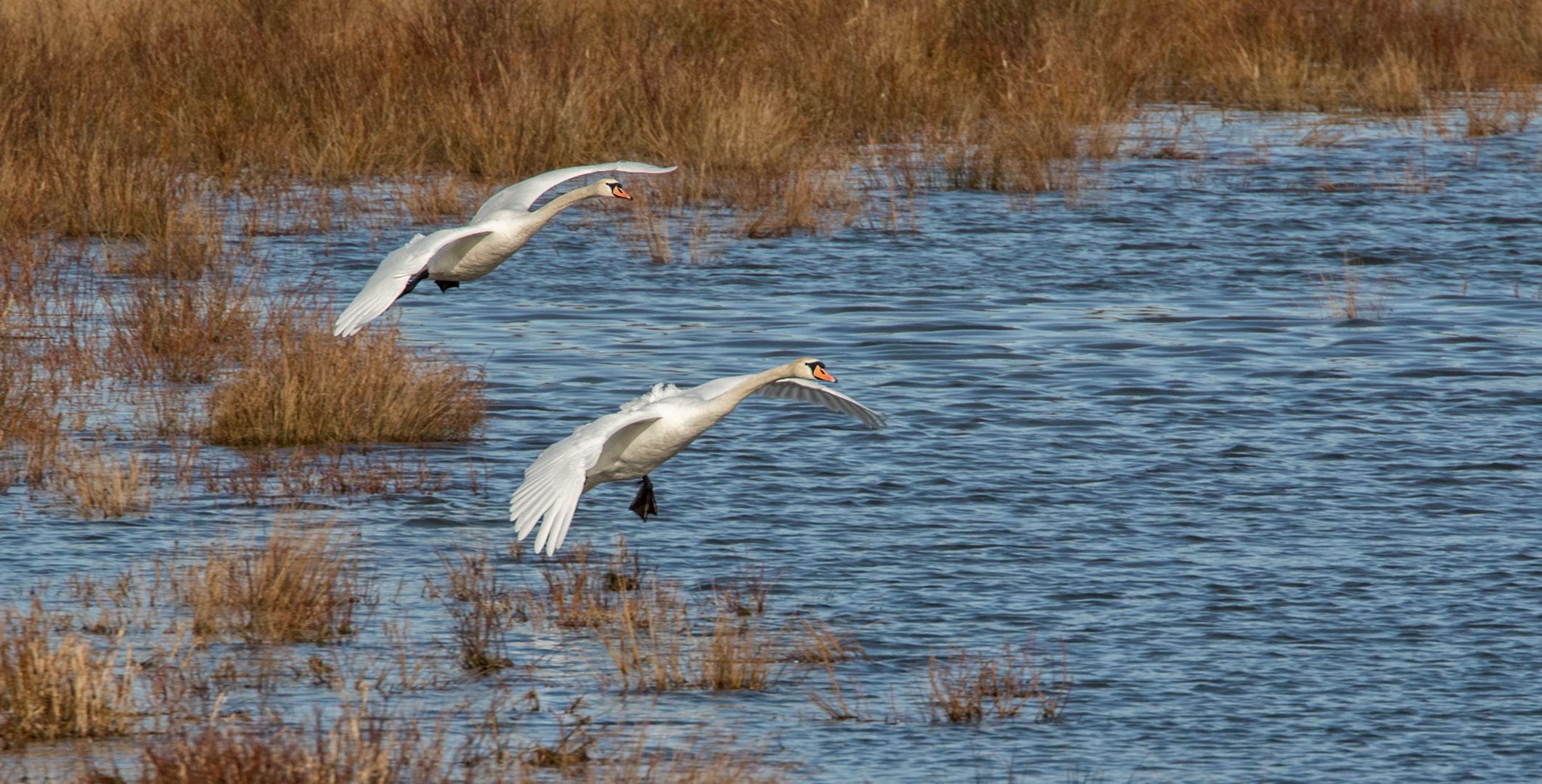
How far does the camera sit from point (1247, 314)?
13.2m

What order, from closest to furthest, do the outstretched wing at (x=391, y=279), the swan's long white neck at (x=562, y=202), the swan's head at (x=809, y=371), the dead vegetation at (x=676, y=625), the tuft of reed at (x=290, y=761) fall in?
1. the tuft of reed at (x=290, y=761)
2. the dead vegetation at (x=676, y=625)
3. the swan's head at (x=809, y=371)
4. the outstretched wing at (x=391, y=279)
5. the swan's long white neck at (x=562, y=202)

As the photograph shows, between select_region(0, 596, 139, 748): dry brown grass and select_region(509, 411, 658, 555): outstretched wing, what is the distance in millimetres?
1232

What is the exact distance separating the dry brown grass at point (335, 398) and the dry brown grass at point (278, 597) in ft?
8.53

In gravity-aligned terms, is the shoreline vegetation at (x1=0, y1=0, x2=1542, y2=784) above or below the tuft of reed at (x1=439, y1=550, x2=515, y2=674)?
above

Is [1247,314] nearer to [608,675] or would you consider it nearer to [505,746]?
[608,675]

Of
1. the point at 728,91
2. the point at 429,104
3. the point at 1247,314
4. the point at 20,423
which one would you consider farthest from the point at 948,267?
the point at 20,423

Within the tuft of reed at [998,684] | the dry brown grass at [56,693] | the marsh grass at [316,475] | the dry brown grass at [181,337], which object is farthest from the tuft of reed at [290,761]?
the dry brown grass at [181,337]

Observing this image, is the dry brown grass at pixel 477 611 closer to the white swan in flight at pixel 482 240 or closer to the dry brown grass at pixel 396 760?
the dry brown grass at pixel 396 760

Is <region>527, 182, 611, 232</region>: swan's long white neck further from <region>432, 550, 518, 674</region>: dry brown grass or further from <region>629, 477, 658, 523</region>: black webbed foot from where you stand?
<region>432, 550, 518, 674</region>: dry brown grass

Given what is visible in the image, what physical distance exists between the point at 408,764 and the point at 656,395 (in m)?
2.79

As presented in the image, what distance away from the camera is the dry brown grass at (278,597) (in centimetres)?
643

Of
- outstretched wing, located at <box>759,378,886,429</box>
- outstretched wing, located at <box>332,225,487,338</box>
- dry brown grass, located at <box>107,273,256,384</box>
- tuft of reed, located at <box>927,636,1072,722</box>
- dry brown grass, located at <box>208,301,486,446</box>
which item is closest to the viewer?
tuft of reed, located at <box>927,636,1072,722</box>

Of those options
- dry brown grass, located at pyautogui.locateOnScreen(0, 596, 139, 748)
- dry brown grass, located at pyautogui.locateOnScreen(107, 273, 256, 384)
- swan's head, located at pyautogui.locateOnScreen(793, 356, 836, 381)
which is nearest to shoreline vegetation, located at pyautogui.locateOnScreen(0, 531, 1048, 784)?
dry brown grass, located at pyautogui.locateOnScreen(0, 596, 139, 748)

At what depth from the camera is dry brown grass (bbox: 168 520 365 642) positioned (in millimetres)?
6430
